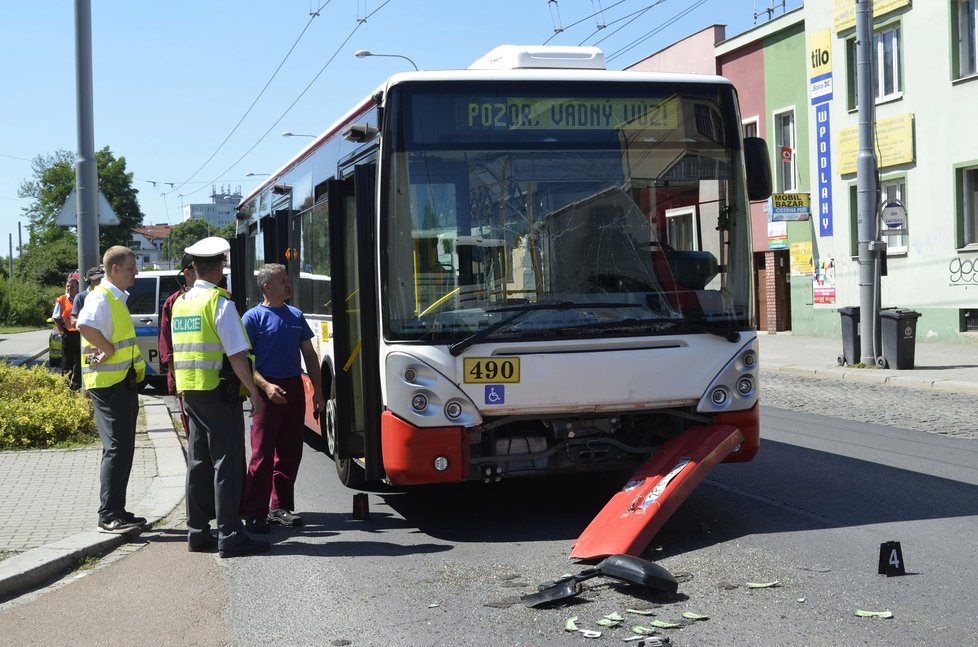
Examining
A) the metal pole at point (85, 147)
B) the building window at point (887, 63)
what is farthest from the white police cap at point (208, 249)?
the building window at point (887, 63)

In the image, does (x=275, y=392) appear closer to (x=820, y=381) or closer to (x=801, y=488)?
(x=801, y=488)

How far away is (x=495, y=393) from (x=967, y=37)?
20.0 metres

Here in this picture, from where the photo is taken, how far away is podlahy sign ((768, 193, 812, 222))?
28.5 m

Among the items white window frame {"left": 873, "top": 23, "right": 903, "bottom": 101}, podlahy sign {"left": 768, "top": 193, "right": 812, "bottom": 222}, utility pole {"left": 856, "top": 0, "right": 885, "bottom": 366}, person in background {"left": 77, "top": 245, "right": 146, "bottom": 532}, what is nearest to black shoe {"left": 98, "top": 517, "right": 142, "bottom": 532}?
person in background {"left": 77, "top": 245, "right": 146, "bottom": 532}

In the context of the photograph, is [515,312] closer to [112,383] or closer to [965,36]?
[112,383]

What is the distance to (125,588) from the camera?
6246mm

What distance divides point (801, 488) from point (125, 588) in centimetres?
474

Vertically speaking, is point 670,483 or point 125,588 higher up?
point 670,483

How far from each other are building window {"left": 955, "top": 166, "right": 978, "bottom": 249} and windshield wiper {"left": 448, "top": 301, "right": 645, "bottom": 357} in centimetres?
1858

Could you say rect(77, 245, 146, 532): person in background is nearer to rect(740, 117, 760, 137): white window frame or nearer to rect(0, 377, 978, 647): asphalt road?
rect(0, 377, 978, 647): asphalt road

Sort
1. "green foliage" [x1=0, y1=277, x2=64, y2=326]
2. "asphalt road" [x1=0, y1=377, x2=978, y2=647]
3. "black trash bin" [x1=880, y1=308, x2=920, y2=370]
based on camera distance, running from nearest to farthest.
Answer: "asphalt road" [x1=0, y1=377, x2=978, y2=647], "black trash bin" [x1=880, y1=308, x2=920, y2=370], "green foliage" [x1=0, y1=277, x2=64, y2=326]

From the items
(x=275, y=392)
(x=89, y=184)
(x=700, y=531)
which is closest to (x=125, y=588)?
(x=275, y=392)

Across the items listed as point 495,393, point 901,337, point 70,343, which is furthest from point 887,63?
point 495,393

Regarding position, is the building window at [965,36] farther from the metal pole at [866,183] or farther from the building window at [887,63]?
the metal pole at [866,183]
